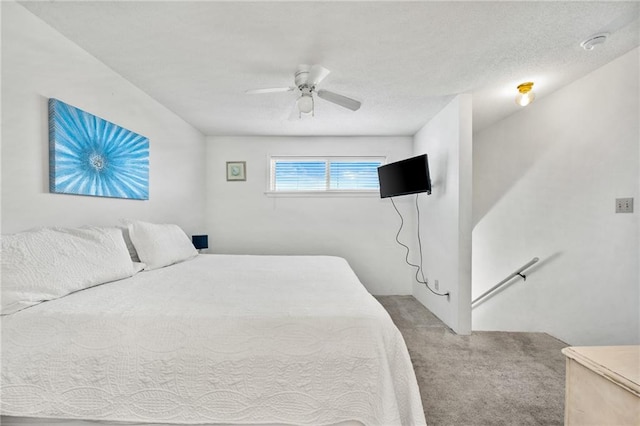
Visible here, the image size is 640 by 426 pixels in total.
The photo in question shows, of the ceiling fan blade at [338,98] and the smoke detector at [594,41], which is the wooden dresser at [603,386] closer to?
the ceiling fan blade at [338,98]

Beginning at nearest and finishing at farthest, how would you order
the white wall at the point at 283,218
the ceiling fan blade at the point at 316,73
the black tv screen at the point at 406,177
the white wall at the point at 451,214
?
1. the ceiling fan blade at the point at 316,73
2. the white wall at the point at 451,214
3. the black tv screen at the point at 406,177
4. the white wall at the point at 283,218

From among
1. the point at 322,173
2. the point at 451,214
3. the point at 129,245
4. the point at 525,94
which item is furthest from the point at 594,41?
the point at 129,245

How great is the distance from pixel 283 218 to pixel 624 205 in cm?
349

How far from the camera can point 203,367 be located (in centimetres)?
107

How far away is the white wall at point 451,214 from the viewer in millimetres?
2562

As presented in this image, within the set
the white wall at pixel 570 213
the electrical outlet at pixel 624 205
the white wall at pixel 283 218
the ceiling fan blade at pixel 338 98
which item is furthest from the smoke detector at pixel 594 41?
the white wall at pixel 283 218

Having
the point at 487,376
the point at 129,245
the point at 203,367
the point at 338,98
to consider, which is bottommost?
the point at 487,376

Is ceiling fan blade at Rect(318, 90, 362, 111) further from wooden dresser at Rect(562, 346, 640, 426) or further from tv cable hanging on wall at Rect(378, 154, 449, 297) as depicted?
wooden dresser at Rect(562, 346, 640, 426)

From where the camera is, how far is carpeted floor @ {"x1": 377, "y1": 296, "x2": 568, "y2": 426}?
151cm

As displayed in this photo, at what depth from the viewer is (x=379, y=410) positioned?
1060 millimetres

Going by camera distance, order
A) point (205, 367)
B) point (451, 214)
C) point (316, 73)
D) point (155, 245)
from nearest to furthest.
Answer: point (205, 367) < point (316, 73) < point (155, 245) < point (451, 214)

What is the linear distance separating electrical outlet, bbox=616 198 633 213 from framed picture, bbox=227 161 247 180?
398cm

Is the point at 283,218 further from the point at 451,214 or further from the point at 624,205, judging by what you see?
the point at 624,205

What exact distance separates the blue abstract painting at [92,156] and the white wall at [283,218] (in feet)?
4.75
